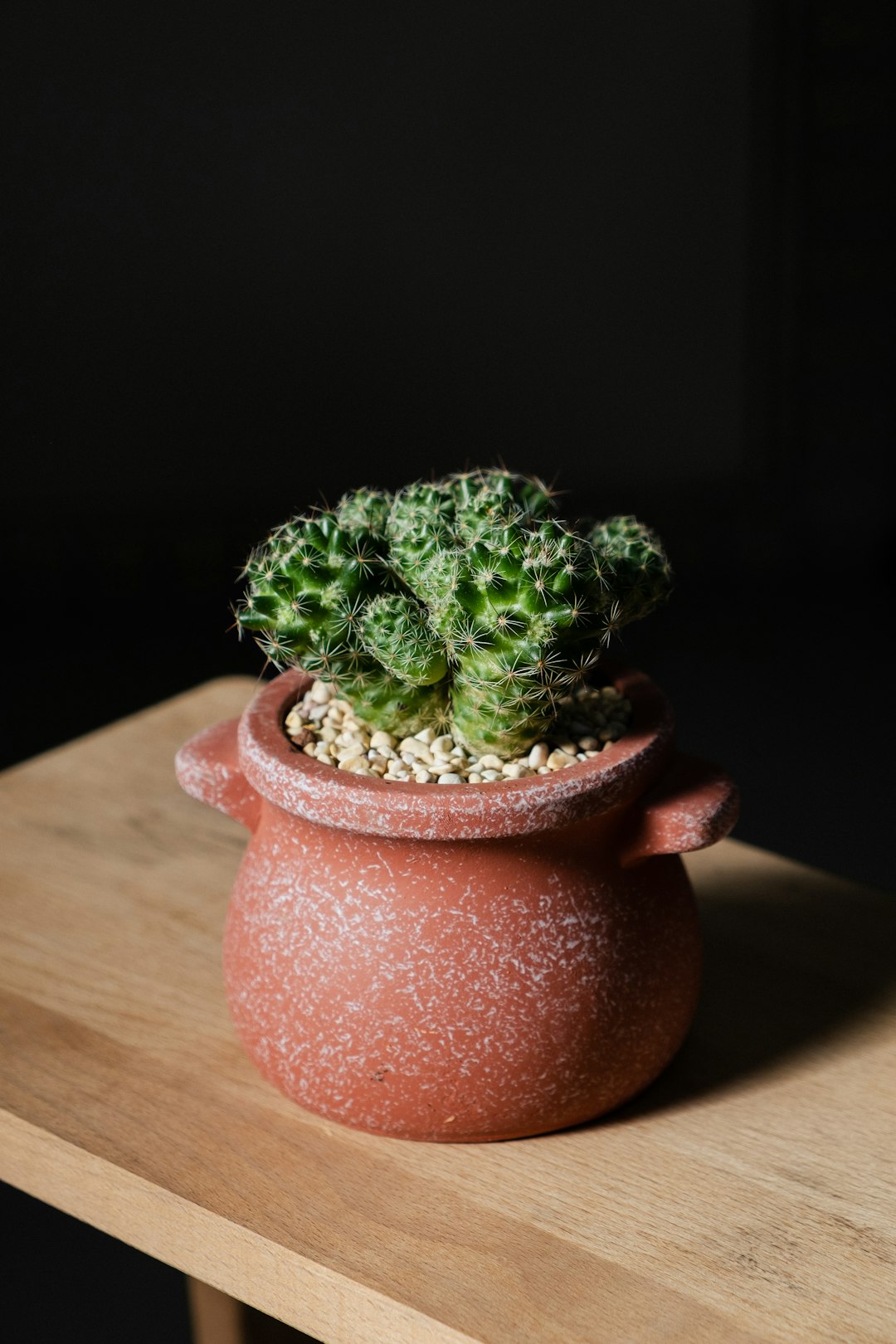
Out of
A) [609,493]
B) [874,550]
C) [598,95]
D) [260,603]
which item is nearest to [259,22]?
[598,95]

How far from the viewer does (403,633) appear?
0.76 m

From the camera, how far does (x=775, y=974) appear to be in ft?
3.16

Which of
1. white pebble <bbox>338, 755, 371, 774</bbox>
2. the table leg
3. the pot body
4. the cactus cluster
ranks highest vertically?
the cactus cluster

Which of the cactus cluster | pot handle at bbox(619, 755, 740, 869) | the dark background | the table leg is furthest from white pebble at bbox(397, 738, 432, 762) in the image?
the dark background

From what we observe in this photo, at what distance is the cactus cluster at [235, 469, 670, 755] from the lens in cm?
73

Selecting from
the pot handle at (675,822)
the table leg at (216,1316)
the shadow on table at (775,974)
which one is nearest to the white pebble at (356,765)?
the pot handle at (675,822)

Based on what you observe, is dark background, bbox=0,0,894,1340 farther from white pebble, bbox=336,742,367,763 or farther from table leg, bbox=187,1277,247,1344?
white pebble, bbox=336,742,367,763

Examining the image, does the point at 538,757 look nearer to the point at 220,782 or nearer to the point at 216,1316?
the point at 220,782

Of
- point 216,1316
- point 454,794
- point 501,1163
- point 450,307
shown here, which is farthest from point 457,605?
point 450,307

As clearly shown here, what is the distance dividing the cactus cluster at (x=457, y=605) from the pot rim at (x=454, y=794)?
0.05 meters

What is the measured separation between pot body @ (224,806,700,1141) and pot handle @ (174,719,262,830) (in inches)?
2.4

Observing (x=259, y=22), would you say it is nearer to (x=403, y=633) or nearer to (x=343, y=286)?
(x=343, y=286)

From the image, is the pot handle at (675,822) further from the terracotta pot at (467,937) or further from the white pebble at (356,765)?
the white pebble at (356,765)

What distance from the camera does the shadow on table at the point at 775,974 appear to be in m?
0.87
